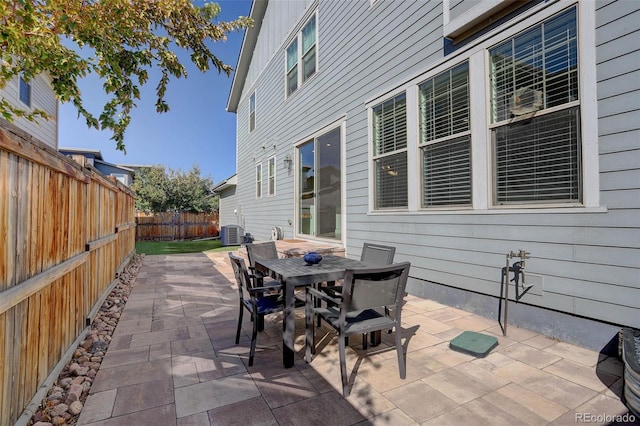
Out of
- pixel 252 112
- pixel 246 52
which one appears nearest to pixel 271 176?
pixel 252 112

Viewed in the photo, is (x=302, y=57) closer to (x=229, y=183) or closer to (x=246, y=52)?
(x=246, y=52)

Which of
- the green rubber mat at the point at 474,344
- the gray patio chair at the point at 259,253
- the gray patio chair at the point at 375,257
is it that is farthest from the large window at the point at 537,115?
the gray patio chair at the point at 259,253

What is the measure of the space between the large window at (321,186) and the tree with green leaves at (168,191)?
1239 centimetres

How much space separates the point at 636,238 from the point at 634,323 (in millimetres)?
674

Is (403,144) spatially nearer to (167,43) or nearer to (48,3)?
(167,43)

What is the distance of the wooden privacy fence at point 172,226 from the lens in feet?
53.6

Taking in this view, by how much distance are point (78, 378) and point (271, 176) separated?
299 inches

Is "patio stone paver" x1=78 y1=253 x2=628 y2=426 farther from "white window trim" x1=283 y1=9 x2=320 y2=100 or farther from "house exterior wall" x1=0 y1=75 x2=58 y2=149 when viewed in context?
"house exterior wall" x1=0 y1=75 x2=58 y2=149

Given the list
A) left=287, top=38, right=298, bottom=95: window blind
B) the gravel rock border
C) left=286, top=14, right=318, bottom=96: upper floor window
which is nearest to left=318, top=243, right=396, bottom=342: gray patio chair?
the gravel rock border

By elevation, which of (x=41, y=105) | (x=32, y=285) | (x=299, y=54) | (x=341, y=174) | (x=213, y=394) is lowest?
(x=213, y=394)

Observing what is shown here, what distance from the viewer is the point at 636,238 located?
240 cm

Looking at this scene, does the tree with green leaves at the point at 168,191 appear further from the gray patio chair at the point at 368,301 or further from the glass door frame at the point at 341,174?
the gray patio chair at the point at 368,301

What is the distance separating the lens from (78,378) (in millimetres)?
2320

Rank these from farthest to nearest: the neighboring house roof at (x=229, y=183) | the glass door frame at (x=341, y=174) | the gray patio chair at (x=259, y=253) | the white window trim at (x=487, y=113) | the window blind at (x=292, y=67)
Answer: the neighboring house roof at (x=229, y=183) → the window blind at (x=292, y=67) → the glass door frame at (x=341, y=174) → the gray patio chair at (x=259, y=253) → the white window trim at (x=487, y=113)
